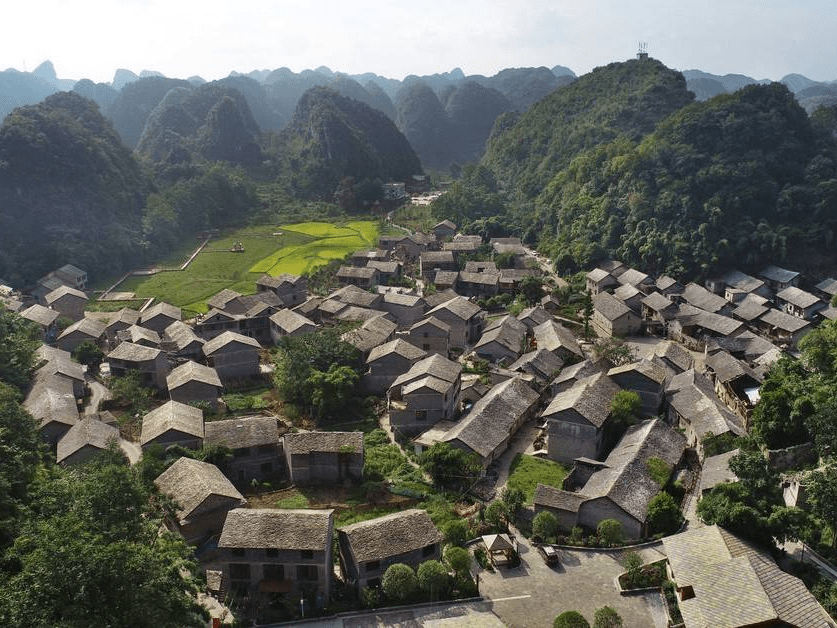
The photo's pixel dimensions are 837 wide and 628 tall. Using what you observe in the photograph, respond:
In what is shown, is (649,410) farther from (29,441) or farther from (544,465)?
(29,441)

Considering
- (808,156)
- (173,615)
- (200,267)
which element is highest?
(808,156)

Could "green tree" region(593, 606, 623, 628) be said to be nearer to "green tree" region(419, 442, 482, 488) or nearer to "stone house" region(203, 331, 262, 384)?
"green tree" region(419, 442, 482, 488)

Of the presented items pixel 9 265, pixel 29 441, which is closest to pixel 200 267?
pixel 9 265

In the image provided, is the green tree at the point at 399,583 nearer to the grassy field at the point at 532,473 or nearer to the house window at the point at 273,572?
the house window at the point at 273,572

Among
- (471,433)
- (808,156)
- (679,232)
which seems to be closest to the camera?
(471,433)

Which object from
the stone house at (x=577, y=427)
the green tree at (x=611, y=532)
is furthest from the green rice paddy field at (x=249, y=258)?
the green tree at (x=611, y=532)

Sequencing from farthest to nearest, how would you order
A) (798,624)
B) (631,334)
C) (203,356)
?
(631,334) → (203,356) → (798,624)

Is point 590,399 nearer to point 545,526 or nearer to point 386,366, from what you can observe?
point 545,526

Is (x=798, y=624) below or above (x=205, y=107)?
below
